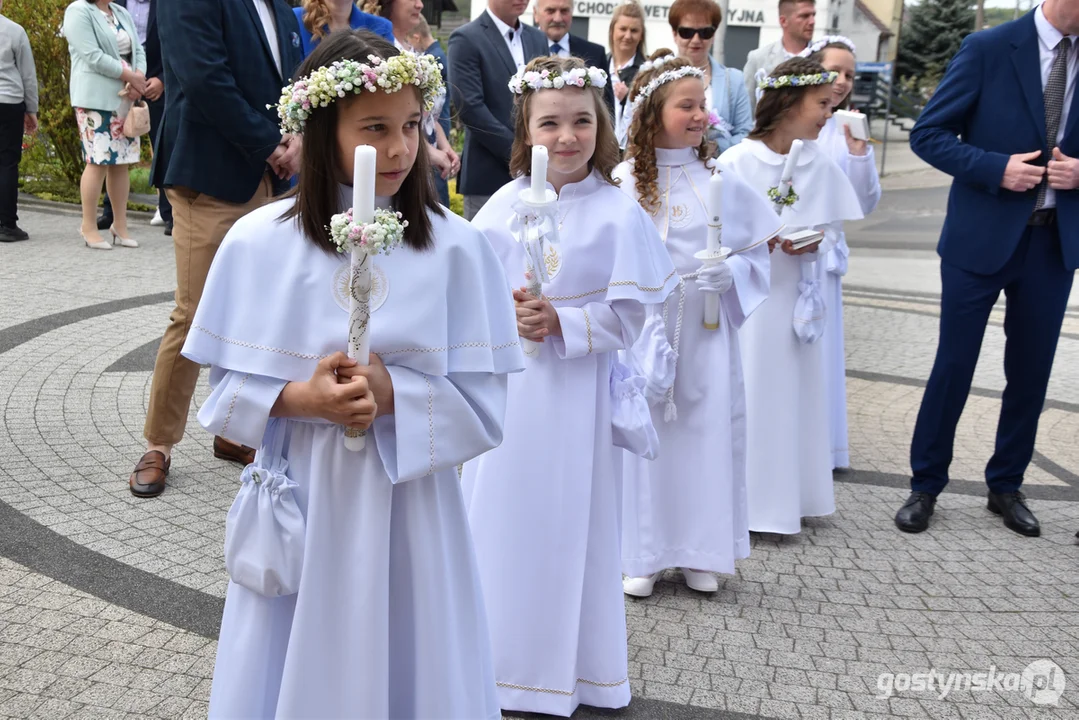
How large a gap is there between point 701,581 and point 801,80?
7.39 ft

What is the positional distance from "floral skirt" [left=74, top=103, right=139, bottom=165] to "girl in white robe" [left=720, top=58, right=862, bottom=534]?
6.96 m

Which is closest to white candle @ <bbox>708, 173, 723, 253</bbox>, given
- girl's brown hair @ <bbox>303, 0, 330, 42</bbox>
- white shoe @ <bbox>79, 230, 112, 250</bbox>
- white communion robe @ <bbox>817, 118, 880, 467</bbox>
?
white communion robe @ <bbox>817, 118, 880, 467</bbox>

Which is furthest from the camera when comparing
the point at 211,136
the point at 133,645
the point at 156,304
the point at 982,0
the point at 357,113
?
the point at 982,0

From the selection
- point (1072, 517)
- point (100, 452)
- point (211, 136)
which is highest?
point (211, 136)

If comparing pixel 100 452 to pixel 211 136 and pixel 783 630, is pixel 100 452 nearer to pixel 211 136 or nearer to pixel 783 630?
pixel 211 136

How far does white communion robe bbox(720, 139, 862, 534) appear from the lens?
198 inches

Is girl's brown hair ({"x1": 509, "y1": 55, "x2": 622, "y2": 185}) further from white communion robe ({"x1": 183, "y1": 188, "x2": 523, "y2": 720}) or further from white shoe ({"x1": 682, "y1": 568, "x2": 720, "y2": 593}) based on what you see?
white shoe ({"x1": 682, "y1": 568, "x2": 720, "y2": 593})

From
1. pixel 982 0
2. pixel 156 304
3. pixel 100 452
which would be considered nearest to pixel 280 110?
pixel 100 452

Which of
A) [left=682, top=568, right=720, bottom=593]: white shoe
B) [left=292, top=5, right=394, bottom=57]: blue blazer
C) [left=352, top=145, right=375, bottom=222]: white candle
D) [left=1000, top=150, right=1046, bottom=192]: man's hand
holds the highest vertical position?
[left=292, top=5, right=394, bottom=57]: blue blazer

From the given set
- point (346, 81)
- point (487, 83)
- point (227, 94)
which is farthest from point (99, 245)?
point (346, 81)

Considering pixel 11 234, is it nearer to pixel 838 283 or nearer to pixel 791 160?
pixel 838 283

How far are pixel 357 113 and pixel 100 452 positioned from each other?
354cm

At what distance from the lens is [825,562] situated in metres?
4.80

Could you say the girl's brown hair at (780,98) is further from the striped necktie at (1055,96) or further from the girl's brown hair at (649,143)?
the striped necktie at (1055,96)
